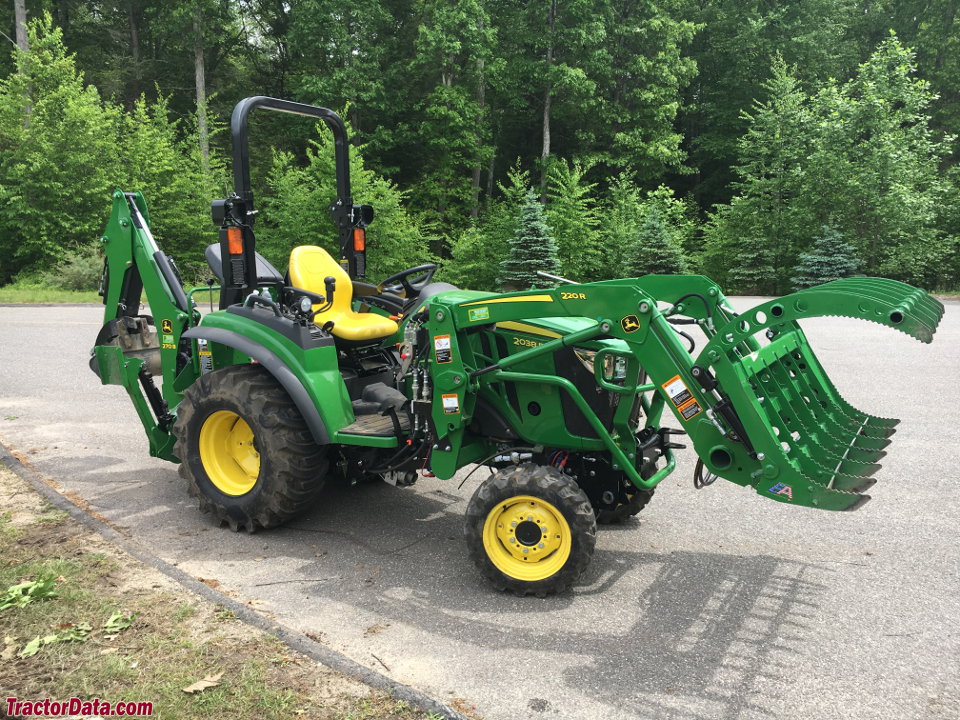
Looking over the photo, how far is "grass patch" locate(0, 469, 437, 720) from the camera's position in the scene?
9.32ft

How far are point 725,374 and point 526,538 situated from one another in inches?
49.0

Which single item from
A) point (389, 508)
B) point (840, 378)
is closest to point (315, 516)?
point (389, 508)

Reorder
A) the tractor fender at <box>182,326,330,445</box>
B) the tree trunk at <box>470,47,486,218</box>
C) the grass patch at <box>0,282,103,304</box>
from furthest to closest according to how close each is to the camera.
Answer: the tree trunk at <box>470,47,486,218</box>, the grass patch at <box>0,282,103,304</box>, the tractor fender at <box>182,326,330,445</box>

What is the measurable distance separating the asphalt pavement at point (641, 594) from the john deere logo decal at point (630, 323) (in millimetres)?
1316

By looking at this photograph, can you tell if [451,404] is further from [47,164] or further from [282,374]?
[47,164]

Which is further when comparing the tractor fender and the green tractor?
the tractor fender

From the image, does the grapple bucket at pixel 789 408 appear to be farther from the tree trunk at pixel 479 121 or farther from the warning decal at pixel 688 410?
the tree trunk at pixel 479 121

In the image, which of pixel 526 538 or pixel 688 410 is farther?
pixel 526 538

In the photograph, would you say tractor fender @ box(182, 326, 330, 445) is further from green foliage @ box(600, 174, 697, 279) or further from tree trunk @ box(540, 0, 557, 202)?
tree trunk @ box(540, 0, 557, 202)

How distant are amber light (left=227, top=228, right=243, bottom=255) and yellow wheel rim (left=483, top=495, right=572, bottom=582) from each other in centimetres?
227

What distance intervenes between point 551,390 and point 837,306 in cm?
143

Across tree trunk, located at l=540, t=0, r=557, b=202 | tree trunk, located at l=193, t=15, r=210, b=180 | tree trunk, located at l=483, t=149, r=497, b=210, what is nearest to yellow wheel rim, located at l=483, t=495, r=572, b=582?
tree trunk, located at l=193, t=15, r=210, b=180

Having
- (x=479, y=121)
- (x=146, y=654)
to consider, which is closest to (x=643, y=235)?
(x=479, y=121)

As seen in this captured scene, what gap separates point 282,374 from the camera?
14.6 feet
